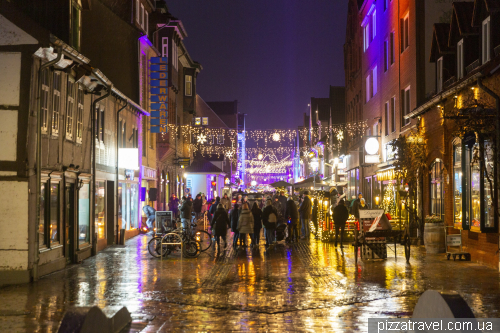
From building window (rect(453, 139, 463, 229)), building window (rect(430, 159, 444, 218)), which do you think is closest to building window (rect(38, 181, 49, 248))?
building window (rect(453, 139, 463, 229))

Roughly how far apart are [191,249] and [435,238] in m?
7.79

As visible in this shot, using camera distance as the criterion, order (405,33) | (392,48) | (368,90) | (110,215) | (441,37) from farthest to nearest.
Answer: (368,90) → (392,48) → (405,33) → (110,215) → (441,37)

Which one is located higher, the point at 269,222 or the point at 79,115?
the point at 79,115

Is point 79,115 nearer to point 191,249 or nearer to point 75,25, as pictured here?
point 75,25

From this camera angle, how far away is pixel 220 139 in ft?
289

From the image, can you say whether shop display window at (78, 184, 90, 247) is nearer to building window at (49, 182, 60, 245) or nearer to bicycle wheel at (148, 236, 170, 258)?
building window at (49, 182, 60, 245)

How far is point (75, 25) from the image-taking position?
20.4 m

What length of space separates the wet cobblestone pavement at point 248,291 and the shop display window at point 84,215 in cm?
91

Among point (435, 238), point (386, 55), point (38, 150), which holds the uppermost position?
point (386, 55)

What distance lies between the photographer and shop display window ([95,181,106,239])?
2120cm

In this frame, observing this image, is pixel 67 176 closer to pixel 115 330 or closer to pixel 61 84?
pixel 61 84

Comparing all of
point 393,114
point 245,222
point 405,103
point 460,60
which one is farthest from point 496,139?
point 393,114

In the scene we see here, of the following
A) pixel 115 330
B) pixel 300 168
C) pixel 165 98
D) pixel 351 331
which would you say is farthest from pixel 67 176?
pixel 300 168

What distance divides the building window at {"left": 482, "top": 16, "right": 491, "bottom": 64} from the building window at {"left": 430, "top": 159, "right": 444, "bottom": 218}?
5122 millimetres
